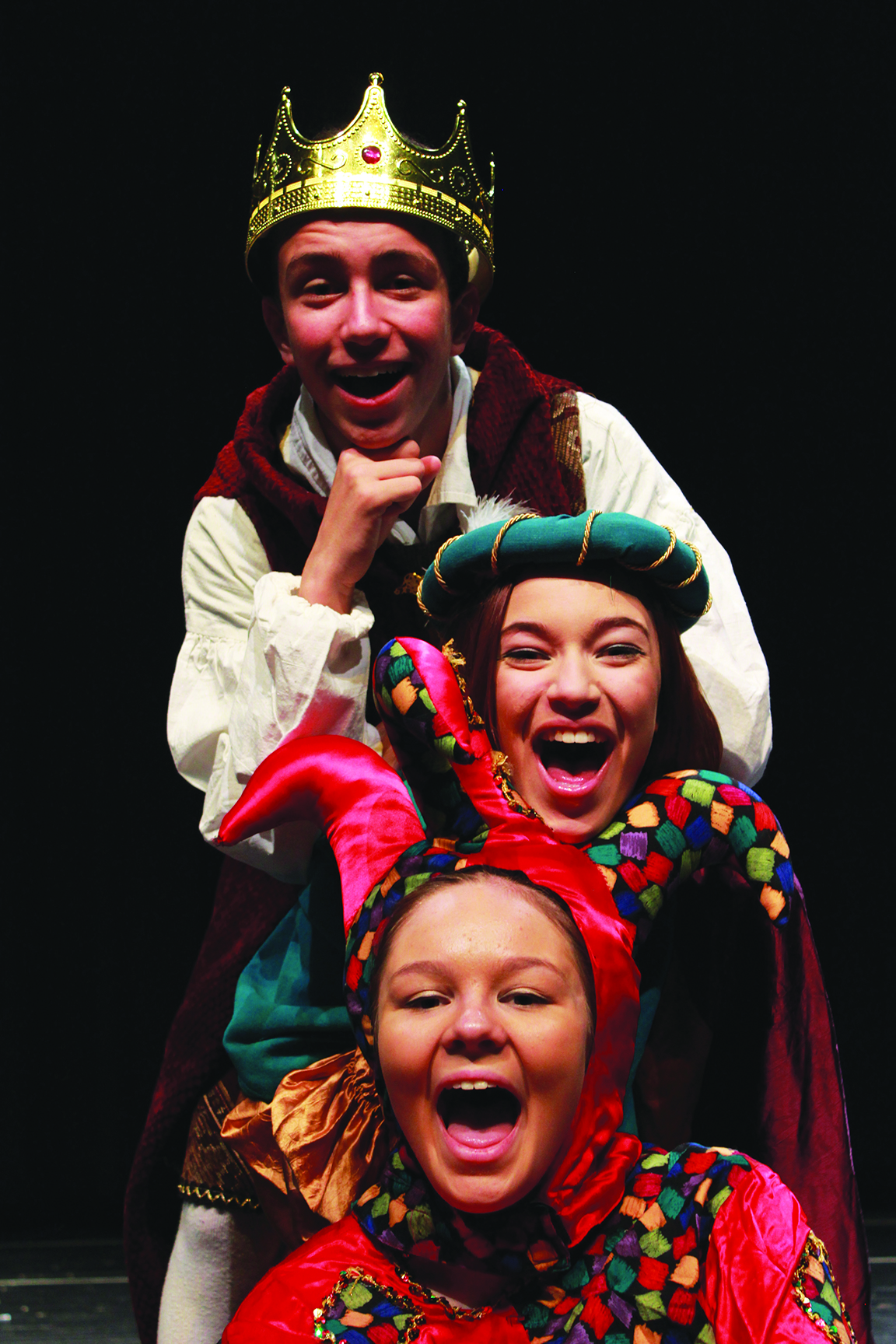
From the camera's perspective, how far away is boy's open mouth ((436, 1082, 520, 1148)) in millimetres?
1067

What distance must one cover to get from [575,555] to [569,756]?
19 cm

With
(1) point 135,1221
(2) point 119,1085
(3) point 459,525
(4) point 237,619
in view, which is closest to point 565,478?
(3) point 459,525

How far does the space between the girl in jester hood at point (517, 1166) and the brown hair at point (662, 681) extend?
0.14 metres

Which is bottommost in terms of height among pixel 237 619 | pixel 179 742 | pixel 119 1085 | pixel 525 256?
pixel 119 1085

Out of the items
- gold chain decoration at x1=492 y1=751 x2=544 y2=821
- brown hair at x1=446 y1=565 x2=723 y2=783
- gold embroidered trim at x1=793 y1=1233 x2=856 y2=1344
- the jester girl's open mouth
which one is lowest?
gold embroidered trim at x1=793 y1=1233 x2=856 y2=1344

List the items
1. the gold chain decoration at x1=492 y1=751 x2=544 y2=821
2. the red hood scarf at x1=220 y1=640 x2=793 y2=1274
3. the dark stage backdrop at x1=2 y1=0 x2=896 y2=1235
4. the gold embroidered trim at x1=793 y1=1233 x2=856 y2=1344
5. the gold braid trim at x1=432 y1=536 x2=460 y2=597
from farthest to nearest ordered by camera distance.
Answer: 1. the dark stage backdrop at x1=2 y1=0 x2=896 y2=1235
2. the gold braid trim at x1=432 y1=536 x2=460 y2=597
3. the gold chain decoration at x1=492 y1=751 x2=544 y2=821
4. the red hood scarf at x1=220 y1=640 x2=793 y2=1274
5. the gold embroidered trim at x1=793 y1=1233 x2=856 y2=1344

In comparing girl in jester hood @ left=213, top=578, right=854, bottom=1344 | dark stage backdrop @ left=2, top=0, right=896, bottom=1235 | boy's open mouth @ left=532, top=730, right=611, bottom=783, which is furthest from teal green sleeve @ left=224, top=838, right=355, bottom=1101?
dark stage backdrop @ left=2, top=0, right=896, bottom=1235

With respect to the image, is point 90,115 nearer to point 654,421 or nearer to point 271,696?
point 654,421

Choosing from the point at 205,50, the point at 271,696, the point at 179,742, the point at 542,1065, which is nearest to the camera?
the point at 542,1065

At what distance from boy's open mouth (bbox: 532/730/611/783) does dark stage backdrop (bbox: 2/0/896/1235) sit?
127 cm

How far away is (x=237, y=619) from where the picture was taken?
66.0 inches

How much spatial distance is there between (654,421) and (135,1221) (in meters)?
1.55

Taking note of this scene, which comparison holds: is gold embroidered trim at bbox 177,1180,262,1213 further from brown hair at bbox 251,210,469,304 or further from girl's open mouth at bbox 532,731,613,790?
brown hair at bbox 251,210,469,304

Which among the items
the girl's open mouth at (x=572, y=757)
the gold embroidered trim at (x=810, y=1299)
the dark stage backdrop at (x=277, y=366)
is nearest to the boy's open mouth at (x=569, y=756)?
the girl's open mouth at (x=572, y=757)
